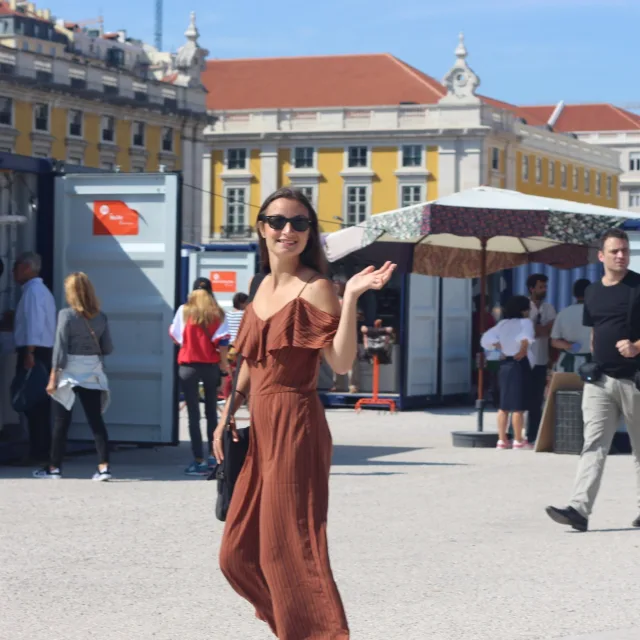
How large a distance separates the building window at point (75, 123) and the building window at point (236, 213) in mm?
17333

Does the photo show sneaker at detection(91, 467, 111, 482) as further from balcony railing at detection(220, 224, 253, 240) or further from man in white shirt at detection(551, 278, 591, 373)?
balcony railing at detection(220, 224, 253, 240)

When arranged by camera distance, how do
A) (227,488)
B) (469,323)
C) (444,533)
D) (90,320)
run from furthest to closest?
1. (469,323)
2. (90,320)
3. (444,533)
4. (227,488)

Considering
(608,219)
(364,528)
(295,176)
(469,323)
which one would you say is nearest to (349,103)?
(295,176)

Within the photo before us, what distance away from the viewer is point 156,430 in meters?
14.5

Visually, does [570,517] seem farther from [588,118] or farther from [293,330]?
[588,118]

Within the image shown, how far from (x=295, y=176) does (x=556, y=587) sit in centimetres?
9151

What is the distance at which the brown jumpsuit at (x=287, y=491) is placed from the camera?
225 inches

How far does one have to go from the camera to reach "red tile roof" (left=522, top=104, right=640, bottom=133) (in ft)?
490

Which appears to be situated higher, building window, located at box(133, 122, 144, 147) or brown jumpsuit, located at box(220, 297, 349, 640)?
building window, located at box(133, 122, 144, 147)

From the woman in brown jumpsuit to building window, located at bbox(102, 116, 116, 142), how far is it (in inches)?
3137

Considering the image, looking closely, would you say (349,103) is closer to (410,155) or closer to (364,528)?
(410,155)

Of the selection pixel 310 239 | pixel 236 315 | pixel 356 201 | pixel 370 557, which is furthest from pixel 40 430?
pixel 356 201

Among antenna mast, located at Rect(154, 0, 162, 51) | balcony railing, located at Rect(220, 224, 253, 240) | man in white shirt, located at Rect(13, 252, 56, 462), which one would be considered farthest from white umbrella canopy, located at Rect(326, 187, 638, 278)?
antenna mast, located at Rect(154, 0, 162, 51)

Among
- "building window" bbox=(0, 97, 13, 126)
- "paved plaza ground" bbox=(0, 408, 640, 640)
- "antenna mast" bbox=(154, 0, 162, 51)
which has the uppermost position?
"antenna mast" bbox=(154, 0, 162, 51)
